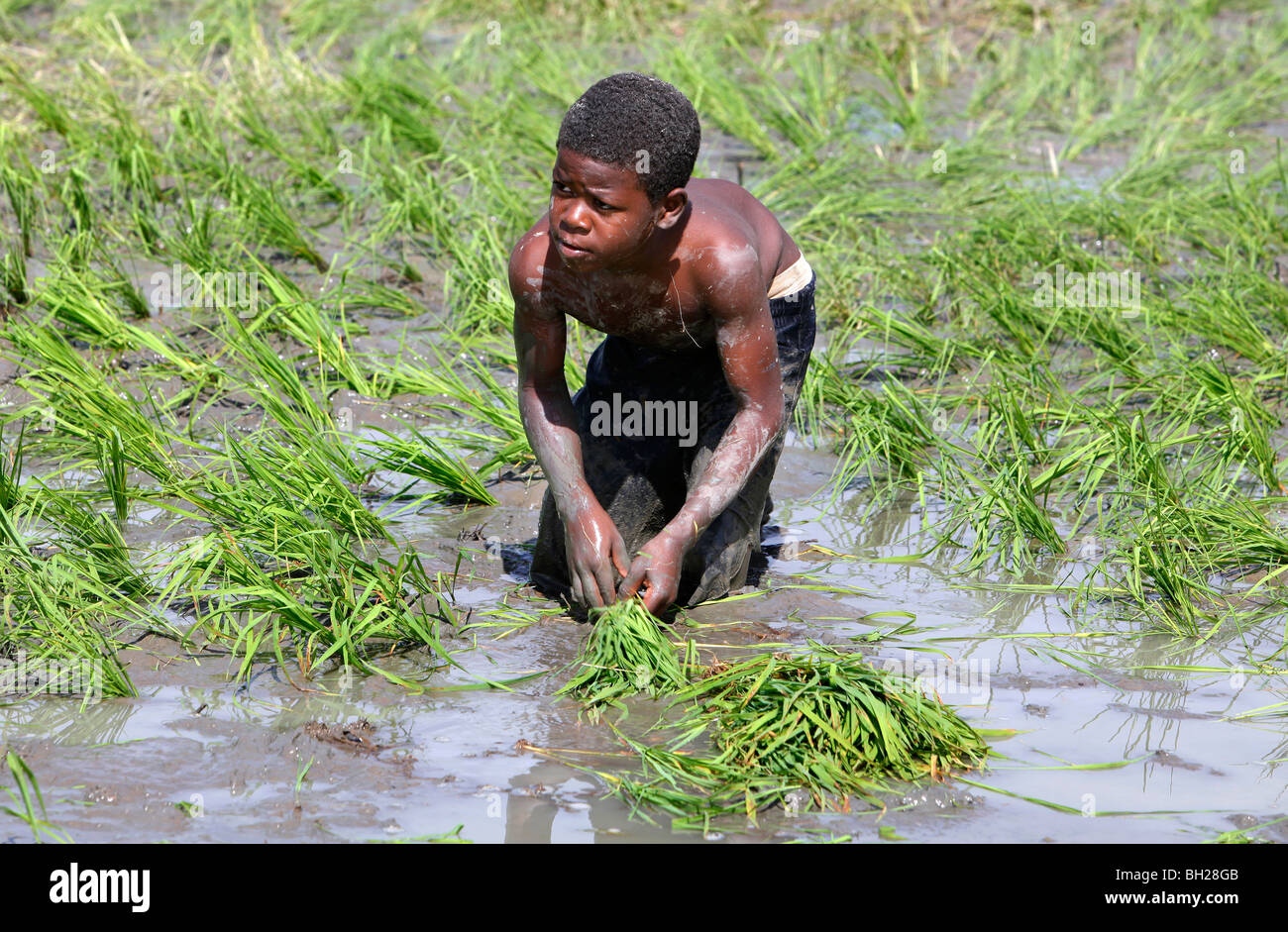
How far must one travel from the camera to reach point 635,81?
123 inches

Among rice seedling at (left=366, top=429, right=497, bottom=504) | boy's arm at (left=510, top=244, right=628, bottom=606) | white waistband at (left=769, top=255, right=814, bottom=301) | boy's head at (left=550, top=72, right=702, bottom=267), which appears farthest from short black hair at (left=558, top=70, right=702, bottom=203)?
rice seedling at (left=366, top=429, right=497, bottom=504)

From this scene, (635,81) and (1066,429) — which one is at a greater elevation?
(635,81)

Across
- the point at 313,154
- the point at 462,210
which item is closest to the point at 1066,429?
the point at 462,210

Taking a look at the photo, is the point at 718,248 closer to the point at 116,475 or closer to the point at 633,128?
the point at 633,128

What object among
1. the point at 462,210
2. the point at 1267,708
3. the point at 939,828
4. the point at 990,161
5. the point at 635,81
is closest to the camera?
the point at 939,828

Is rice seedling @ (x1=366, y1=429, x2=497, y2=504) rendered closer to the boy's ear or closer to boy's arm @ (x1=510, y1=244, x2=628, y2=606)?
boy's arm @ (x1=510, y1=244, x2=628, y2=606)

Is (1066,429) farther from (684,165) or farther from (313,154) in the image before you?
(313,154)

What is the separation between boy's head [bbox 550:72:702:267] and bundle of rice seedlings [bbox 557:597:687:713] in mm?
811

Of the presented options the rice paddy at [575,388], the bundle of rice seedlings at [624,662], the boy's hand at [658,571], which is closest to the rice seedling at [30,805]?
the rice paddy at [575,388]

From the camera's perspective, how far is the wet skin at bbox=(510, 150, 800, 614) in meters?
3.21

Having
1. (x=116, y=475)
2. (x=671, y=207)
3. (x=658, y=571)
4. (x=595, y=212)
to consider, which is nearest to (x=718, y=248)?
(x=671, y=207)

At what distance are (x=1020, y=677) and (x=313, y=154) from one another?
4057 mm

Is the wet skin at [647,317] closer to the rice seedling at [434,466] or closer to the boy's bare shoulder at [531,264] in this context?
the boy's bare shoulder at [531,264]

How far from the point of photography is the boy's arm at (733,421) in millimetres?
3361
